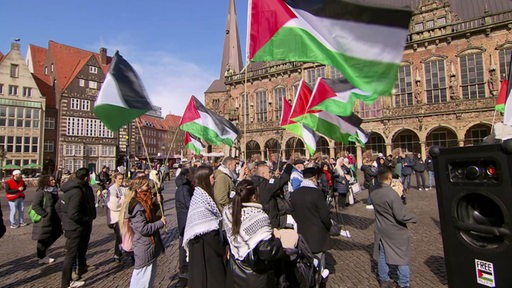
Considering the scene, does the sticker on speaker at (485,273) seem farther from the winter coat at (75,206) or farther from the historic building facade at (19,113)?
the historic building facade at (19,113)

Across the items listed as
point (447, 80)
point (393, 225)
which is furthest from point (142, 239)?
point (447, 80)

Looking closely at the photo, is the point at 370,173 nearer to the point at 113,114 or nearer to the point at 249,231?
the point at 113,114

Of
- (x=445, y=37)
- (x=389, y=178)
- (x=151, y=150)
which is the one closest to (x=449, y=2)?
(x=445, y=37)

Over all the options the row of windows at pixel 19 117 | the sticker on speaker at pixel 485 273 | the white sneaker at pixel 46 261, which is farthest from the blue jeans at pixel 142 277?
the row of windows at pixel 19 117

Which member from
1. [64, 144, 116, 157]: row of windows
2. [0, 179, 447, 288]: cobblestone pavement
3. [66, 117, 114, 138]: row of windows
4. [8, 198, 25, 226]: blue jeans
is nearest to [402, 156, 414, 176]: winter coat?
[0, 179, 447, 288]: cobblestone pavement

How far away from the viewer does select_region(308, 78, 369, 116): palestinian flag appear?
24.5 feet

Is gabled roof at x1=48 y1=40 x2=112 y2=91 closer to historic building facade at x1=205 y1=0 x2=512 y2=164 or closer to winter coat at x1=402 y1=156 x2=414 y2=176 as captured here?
historic building facade at x1=205 y1=0 x2=512 y2=164

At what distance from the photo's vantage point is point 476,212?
219 centimetres

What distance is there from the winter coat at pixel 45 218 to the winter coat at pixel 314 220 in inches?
189

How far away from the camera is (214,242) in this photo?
346 centimetres

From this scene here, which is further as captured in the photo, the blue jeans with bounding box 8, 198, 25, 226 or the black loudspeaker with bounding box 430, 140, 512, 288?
the blue jeans with bounding box 8, 198, 25, 226

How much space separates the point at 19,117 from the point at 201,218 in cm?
4262

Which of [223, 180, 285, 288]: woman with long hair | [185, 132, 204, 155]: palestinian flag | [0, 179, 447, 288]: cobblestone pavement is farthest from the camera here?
[185, 132, 204, 155]: palestinian flag

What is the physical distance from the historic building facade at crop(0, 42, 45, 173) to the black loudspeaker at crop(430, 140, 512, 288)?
134ft
